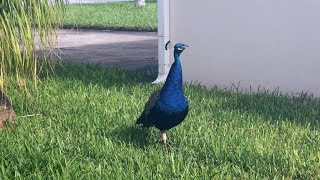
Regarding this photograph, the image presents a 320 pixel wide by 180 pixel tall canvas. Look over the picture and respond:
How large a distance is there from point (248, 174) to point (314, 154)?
70cm

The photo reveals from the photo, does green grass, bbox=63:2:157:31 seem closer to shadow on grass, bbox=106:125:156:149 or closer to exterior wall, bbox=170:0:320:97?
exterior wall, bbox=170:0:320:97

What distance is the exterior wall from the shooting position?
6.86 m

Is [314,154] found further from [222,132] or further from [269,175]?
[222,132]

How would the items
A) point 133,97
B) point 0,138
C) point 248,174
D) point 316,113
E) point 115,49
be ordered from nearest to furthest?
1. point 248,174
2. point 0,138
3. point 316,113
4. point 133,97
5. point 115,49

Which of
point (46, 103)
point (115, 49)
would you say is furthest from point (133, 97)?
point (115, 49)

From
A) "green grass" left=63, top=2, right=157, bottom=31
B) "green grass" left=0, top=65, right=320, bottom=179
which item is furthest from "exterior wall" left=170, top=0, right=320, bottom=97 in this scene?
"green grass" left=63, top=2, right=157, bottom=31

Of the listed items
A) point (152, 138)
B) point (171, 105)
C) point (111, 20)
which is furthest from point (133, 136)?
point (111, 20)

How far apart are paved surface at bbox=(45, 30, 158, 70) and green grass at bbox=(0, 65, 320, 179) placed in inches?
121

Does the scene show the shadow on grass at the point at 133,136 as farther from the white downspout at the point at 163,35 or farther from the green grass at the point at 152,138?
the white downspout at the point at 163,35

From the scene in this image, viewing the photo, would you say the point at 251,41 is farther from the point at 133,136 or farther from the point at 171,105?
the point at 171,105

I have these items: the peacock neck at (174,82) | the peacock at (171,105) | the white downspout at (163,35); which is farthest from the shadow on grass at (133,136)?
the white downspout at (163,35)

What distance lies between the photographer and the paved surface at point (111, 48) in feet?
35.8

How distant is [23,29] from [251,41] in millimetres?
3441

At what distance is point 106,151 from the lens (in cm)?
438
